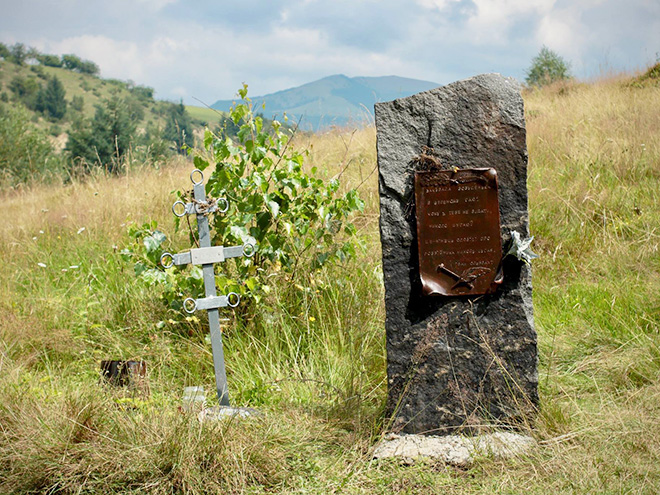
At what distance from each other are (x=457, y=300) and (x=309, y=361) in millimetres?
1119

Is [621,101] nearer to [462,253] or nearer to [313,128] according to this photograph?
[313,128]

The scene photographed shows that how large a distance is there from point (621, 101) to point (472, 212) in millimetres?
6955

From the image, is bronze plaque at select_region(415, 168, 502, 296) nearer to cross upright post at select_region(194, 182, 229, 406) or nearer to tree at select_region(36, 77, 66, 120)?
cross upright post at select_region(194, 182, 229, 406)

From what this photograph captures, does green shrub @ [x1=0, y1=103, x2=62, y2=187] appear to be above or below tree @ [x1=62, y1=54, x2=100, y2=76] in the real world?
below

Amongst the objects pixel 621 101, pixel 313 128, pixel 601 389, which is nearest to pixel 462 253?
pixel 601 389

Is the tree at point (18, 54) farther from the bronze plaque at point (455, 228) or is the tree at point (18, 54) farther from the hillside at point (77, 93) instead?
the bronze plaque at point (455, 228)

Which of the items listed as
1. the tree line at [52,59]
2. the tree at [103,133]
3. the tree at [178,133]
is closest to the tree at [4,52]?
the tree line at [52,59]

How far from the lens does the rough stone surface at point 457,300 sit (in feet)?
8.98

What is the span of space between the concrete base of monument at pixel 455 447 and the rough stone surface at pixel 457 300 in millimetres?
71

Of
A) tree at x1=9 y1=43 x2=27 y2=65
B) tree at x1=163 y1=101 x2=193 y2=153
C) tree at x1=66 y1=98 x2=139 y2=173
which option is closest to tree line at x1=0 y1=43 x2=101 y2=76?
tree at x1=9 y1=43 x2=27 y2=65

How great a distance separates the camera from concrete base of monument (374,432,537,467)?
8.63ft

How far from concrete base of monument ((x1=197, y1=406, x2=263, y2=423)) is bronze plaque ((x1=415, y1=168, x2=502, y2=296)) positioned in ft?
3.69

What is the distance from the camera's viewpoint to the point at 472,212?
8.96 ft

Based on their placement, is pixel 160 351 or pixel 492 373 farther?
pixel 160 351
